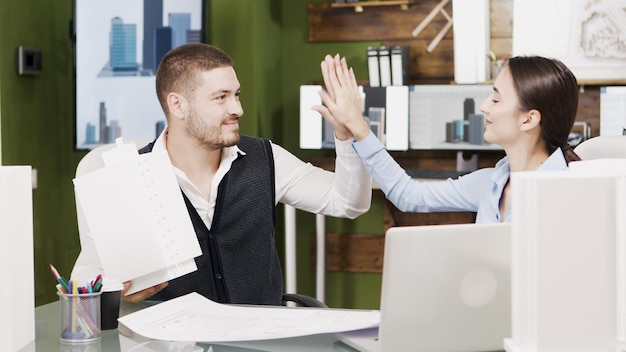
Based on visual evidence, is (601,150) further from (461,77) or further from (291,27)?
(291,27)

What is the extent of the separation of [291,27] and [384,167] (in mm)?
2799

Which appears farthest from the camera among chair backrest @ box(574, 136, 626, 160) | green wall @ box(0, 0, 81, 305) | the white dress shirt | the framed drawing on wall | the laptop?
the framed drawing on wall

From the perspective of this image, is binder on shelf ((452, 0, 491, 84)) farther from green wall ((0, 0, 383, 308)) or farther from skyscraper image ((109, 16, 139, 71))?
skyscraper image ((109, 16, 139, 71))

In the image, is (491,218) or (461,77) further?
(461,77)

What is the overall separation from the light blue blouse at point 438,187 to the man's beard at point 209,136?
1.16 ft

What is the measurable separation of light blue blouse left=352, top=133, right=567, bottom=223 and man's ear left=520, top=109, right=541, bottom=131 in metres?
0.08

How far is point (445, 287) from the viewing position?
4.58 feet

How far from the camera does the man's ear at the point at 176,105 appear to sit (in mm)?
2455

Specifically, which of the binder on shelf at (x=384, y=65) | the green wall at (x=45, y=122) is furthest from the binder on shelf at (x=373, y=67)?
the green wall at (x=45, y=122)

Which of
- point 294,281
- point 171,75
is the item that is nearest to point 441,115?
point 294,281

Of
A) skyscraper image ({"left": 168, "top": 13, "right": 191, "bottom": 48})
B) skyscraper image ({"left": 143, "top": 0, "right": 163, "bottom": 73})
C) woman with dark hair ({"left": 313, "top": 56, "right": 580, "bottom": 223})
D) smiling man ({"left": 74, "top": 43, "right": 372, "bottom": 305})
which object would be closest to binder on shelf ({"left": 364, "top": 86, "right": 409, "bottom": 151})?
skyscraper image ({"left": 168, "top": 13, "right": 191, "bottom": 48})

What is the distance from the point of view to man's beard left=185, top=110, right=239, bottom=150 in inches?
93.5

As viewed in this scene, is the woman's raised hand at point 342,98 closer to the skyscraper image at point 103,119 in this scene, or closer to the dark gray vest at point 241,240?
the dark gray vest at point 241,240

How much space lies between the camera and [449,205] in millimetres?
2373
